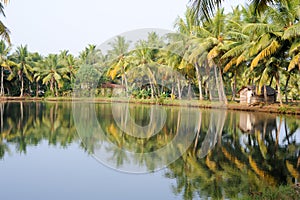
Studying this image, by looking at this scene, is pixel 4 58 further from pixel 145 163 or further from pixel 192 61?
pixel 145 163

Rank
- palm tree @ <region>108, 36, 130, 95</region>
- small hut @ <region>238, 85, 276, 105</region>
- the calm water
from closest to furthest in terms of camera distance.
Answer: the calm water < small hut @ <region>238, 85, 276, 105</region> < palm tree @ <region>108, 36, 130, 95</region>

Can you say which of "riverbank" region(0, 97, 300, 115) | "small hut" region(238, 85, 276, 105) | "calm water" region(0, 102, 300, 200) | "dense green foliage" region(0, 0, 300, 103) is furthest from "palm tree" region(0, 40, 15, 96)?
"calm water" region(0, 102, 300, 200)

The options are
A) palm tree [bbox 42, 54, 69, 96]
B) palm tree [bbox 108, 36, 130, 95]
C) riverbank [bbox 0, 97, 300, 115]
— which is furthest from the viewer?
palm tree [bbox 42, 54, 69, 96]

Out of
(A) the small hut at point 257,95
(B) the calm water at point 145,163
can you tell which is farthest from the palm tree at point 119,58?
(B) the calm water at point 145,163

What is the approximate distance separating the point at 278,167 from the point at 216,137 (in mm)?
3812

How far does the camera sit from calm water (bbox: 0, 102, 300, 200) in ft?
16.3

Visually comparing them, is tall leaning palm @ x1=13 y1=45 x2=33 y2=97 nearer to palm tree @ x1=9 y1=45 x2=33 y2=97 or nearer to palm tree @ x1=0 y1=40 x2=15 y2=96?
palm tree @ x1=9 y1=45 x2=33 y2=97

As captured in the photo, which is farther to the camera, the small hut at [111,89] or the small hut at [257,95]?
the small hut at [111,89]

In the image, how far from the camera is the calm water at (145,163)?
16.3 ft

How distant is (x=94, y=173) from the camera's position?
607cm

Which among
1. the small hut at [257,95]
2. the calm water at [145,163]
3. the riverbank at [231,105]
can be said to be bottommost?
the calm water at [145,163]

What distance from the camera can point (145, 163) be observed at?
6875mm

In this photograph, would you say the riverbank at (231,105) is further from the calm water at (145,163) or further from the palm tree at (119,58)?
the calm water at (145,163)

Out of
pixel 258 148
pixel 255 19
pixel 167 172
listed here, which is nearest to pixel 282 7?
pixel 255 19
